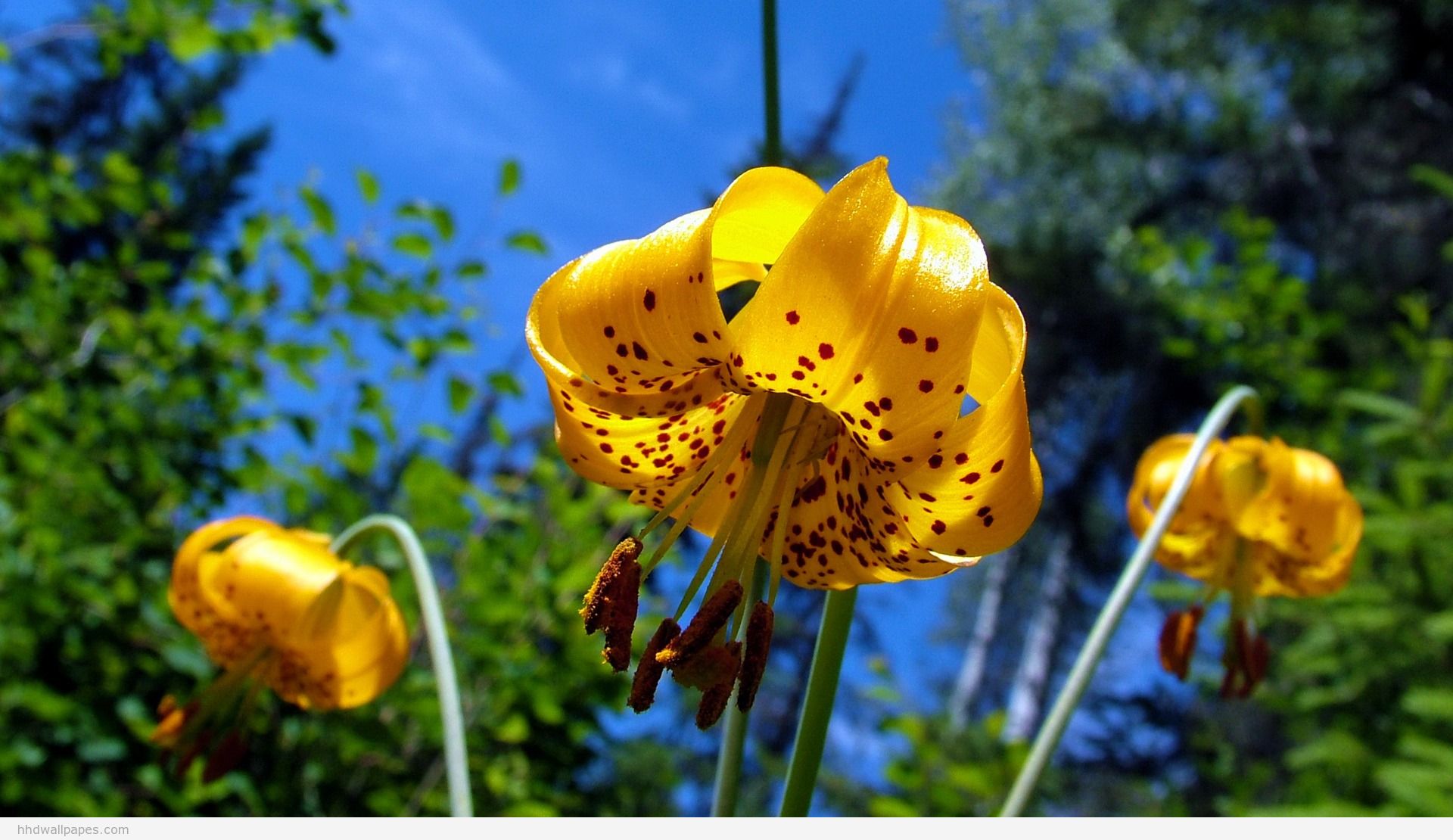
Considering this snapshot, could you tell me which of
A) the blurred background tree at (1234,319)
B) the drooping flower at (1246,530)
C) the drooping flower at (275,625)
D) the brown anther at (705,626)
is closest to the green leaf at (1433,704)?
the blurred background tree at (1234,319)

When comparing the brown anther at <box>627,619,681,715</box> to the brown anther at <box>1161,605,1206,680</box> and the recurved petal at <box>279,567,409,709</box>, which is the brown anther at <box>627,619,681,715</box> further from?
the brown anther at <box>1161,605,1206,680</box>

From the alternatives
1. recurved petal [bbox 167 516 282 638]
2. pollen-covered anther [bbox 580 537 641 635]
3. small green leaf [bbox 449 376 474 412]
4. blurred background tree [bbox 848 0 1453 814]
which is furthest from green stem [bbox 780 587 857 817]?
small green leaf [bbox 449 376 474 412]

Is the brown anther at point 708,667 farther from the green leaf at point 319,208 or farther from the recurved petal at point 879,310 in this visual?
the green leaf at point 319,208

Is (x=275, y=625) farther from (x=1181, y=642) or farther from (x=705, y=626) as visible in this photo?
(x=1181, y=642)

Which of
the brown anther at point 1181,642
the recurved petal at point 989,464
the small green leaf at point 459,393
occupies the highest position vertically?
the recurved petal at point 989,464

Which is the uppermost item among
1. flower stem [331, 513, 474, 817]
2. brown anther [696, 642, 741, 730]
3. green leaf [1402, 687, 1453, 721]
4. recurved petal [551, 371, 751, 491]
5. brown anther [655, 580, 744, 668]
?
recurved petal [551, 371, 751, 491]

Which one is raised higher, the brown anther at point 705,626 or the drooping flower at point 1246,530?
the brown anther at point 705,626
